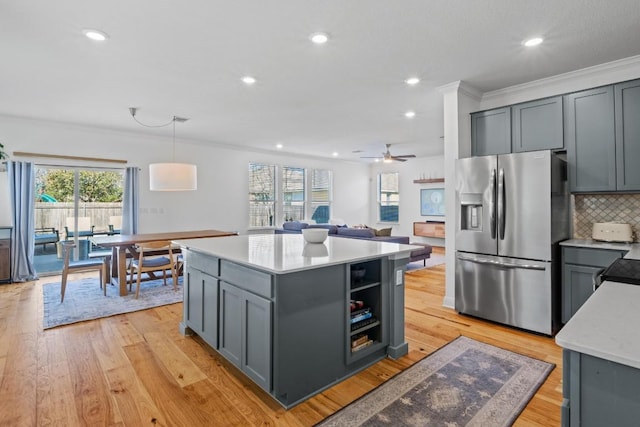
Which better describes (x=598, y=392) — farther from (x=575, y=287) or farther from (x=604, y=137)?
(x=604, y=137)

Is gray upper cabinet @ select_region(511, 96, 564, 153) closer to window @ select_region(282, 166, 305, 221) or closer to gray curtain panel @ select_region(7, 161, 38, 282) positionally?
window @ select_region(282, 166, 305, 221)

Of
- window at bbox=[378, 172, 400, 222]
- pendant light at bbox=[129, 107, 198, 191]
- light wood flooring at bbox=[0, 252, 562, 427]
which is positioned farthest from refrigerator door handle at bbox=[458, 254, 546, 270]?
window at bbox=[378, 172, 400, 222]

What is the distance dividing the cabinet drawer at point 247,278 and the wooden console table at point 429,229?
23.9ft

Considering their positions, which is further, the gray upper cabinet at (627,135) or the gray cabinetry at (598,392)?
the gray upper cabinet at (627,135)

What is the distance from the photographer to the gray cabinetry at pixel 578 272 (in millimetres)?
2855

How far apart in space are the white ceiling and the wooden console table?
454 cm

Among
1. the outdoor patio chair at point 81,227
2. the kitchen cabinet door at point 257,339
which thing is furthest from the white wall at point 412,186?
the kitchen cabinet door at point 257,339

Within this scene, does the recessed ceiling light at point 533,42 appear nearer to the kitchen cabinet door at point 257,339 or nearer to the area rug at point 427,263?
the kitchen cabinet door at point 257,339

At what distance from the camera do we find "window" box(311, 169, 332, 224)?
9.44m

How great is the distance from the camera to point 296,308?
202cm

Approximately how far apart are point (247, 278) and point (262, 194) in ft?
20.6

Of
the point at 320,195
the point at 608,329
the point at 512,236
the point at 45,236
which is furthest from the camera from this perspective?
the point at 320,195

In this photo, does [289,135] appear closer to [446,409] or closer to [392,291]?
[392,291]

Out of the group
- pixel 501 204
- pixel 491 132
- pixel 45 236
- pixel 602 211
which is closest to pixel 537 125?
pixel 491 132
